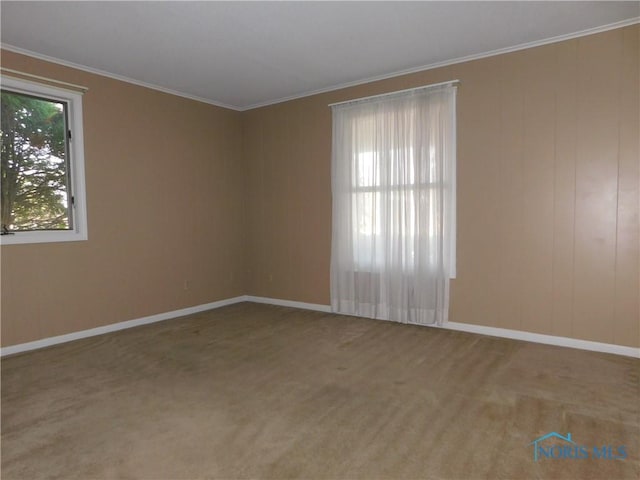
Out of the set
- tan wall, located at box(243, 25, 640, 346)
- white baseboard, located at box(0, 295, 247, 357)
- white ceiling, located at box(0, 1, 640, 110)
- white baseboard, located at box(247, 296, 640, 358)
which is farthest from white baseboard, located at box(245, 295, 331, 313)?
white ceiling, located at box(0, 1, 640, 110)

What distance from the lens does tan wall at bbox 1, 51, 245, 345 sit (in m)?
4.11

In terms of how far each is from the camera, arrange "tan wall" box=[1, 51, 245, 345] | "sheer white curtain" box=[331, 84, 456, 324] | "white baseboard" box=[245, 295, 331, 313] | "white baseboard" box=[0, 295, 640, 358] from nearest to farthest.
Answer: "white baseboard" box=[0, 295, 640, 358]
"tan wall" box=[1, 51, 245, 345]
"sheer white curtain" box=[331, 84, 456, 324]
"white baseboard" box=[245, 295, 331, 313]

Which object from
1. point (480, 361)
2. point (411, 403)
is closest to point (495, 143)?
point (480, 361)

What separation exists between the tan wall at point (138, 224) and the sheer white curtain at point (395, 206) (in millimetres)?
1694

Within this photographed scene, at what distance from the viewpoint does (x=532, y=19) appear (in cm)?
346

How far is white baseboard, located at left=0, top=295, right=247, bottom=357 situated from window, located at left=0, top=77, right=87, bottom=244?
98cm

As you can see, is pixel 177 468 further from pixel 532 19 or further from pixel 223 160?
pixel 223 160

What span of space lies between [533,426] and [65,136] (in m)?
4.75

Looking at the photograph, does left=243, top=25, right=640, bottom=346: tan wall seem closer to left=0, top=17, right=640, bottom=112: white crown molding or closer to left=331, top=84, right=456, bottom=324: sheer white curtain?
left=0, top=17, right=640, bottom=112: white crown molding

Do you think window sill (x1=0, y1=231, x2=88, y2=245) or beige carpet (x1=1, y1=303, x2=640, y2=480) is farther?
window sill (x1=0, y1=231, x2=88, y2=245)

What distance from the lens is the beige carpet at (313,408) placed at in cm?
210

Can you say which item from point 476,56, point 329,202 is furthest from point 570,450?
point 329,202

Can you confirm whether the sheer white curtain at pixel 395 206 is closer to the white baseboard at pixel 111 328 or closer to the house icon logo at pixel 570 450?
the white baseboard at pixel 111 328

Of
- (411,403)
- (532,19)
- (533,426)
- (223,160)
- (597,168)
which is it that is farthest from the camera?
(223,160)
